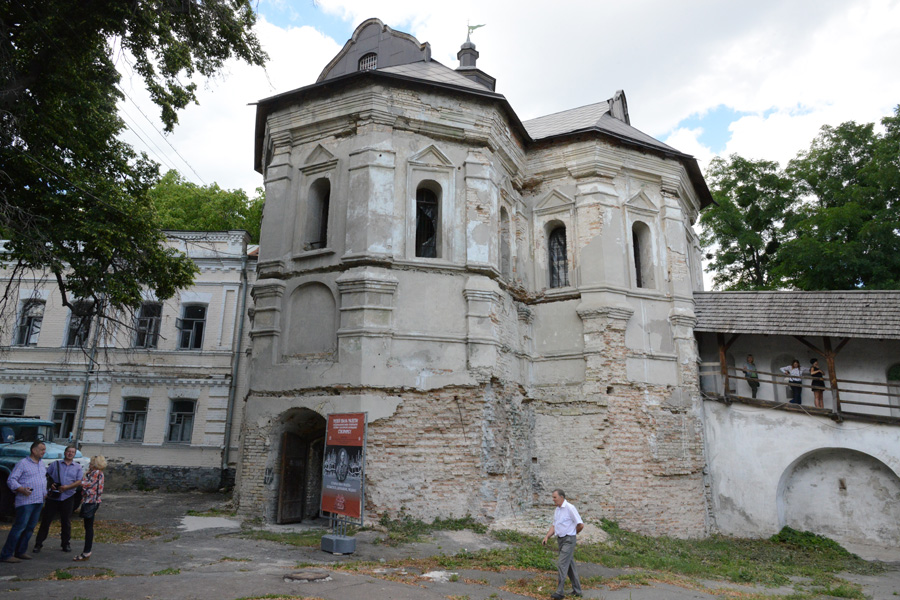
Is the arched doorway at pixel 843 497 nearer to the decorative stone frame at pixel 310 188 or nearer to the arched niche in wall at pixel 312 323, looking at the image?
the arched niche in wall at pixel 312 323

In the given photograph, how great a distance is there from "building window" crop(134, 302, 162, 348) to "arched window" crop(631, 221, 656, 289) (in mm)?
15828

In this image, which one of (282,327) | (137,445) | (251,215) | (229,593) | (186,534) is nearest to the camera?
(229,593)

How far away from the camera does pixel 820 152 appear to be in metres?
24.4

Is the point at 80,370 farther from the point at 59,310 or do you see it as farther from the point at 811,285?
the point at 811,285

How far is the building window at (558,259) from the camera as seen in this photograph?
16.7 metres

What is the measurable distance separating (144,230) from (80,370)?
12.4 metres

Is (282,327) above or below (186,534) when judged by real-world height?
above

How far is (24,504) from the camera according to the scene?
27.3ft

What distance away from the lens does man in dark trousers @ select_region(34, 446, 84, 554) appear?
29.5ft

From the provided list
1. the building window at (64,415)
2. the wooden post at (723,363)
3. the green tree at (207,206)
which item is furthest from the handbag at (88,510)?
the green tree at (207,206)

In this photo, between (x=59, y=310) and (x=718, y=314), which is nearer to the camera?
(x=718, y=314)

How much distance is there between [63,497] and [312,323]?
18.8 ft

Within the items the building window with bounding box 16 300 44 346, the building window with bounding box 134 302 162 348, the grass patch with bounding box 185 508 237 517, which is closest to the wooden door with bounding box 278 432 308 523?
the grass patch with bounding box 185 508 237 517

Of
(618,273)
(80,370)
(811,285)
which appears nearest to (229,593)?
(618,273)
